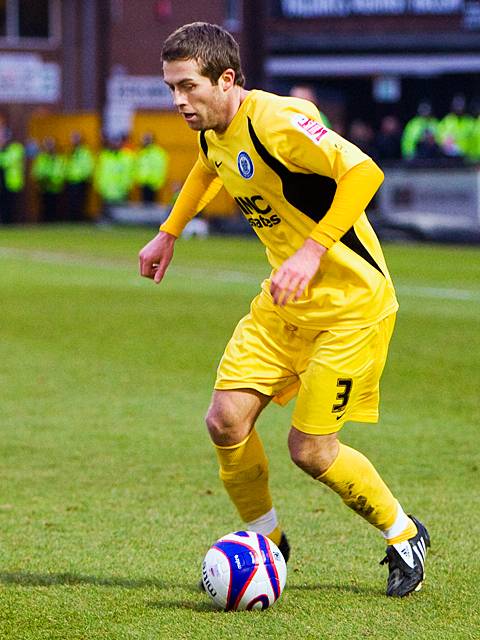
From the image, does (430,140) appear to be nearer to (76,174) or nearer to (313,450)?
(76,174)

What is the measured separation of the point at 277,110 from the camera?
4.92 m

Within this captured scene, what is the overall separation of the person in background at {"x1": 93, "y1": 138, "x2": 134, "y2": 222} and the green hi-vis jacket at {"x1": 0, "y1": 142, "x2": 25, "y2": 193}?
92.4 inches

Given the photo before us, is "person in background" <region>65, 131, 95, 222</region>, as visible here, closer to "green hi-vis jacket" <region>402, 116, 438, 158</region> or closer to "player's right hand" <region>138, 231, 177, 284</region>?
"green hi-vis jacket" <region>402, 116, 438, 158</region>

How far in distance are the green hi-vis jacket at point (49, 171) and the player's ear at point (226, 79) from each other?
33832 mm

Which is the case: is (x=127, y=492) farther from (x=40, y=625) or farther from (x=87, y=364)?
(x=87, y=364)

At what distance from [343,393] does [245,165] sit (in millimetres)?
875

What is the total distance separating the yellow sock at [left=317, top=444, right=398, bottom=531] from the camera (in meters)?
5.03

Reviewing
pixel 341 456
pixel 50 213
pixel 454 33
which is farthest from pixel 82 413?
pixel 454 33

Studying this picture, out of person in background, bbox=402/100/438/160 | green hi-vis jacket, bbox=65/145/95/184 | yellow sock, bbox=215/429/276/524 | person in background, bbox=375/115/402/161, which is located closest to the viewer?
yellow sock, bbox=215/429/276/524

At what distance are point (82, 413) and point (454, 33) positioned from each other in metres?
34.0

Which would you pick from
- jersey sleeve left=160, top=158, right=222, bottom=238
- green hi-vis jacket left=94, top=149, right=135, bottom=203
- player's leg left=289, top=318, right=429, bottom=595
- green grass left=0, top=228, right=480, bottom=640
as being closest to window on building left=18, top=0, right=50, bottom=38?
green hi-vis jacket left=94, top=149, right=135, bottom=203

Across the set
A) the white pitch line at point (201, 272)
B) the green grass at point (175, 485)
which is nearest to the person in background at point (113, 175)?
the white pitch line at point (201, 272)

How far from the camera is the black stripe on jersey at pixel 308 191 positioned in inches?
195

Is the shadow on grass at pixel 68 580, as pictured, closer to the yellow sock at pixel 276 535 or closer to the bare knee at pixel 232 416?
the yellow sock at pixel 276 535
